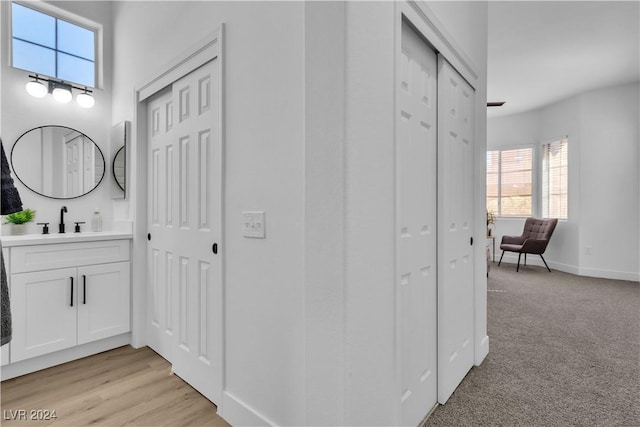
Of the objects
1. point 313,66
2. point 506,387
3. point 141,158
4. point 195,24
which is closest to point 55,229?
point 141,158

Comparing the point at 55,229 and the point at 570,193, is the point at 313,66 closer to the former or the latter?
the point at 55,229

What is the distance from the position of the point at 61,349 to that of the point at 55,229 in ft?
3.37

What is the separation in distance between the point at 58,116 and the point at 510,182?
7.07 meters

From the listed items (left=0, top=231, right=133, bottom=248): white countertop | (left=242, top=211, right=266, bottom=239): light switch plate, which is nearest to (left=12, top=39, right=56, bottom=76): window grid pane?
(left=0, top=231, right=133, bottom=248): white countertop

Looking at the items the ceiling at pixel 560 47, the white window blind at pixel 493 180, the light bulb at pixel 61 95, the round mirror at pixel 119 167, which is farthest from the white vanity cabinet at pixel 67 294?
the white window blind at pixel 493 180

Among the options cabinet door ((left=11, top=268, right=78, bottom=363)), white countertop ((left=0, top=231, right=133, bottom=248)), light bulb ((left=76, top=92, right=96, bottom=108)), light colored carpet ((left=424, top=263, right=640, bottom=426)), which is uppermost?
light bulb ((left=76, top=92, right=96, bottom=108))

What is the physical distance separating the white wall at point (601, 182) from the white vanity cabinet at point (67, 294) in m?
6.46

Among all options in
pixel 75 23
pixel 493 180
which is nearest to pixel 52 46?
pixel 75 23

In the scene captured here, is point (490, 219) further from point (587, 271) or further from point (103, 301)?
point (103, 301)

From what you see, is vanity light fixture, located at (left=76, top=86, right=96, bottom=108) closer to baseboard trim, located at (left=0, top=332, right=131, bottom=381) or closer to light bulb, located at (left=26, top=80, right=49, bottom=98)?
light bulb, located at (left=26, top=80, right=49, bottom=98)

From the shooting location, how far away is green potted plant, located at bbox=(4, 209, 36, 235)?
2.54 metres

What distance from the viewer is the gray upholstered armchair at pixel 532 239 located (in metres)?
5.51

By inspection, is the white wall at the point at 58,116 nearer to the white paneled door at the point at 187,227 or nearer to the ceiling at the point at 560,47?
the white paneled door at the point at 187,227

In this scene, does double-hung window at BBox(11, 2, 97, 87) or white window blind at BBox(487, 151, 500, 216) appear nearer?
double-hung window at BBox(11, 2, 97, 87)
